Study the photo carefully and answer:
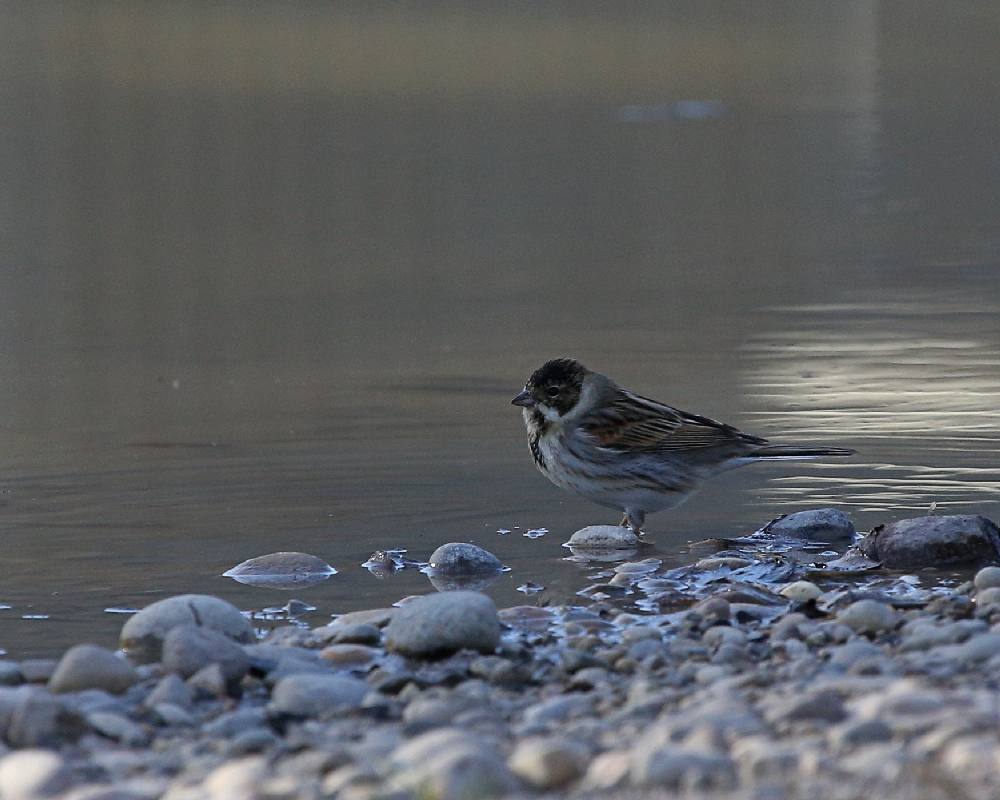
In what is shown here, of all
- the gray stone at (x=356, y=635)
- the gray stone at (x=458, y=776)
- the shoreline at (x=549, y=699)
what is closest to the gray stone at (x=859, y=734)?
the shoreline at (x=549, y=699)

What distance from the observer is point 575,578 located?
22.9ft

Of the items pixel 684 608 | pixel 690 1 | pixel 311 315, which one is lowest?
pixel 684 608

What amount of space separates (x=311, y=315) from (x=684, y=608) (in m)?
8.50

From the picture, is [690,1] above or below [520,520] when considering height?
above

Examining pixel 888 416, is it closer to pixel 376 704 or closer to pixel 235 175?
pixel 376 704

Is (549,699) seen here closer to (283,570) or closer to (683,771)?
(683,771)

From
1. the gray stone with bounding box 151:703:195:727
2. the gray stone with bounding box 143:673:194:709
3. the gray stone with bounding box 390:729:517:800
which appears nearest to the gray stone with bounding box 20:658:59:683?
the gray stone with bounding box 143:673:194:709

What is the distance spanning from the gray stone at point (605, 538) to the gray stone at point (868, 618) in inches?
71.2

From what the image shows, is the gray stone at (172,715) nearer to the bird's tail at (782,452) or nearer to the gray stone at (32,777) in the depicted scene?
the gray stone at (32,777)

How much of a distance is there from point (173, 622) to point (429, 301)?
931 cm

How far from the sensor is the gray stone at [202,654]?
17.5ft

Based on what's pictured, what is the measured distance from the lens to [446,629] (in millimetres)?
5582

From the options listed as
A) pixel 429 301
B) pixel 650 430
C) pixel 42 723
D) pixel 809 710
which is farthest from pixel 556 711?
pixel 429 301

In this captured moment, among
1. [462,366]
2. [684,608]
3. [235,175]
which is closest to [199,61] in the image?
[235,175]
